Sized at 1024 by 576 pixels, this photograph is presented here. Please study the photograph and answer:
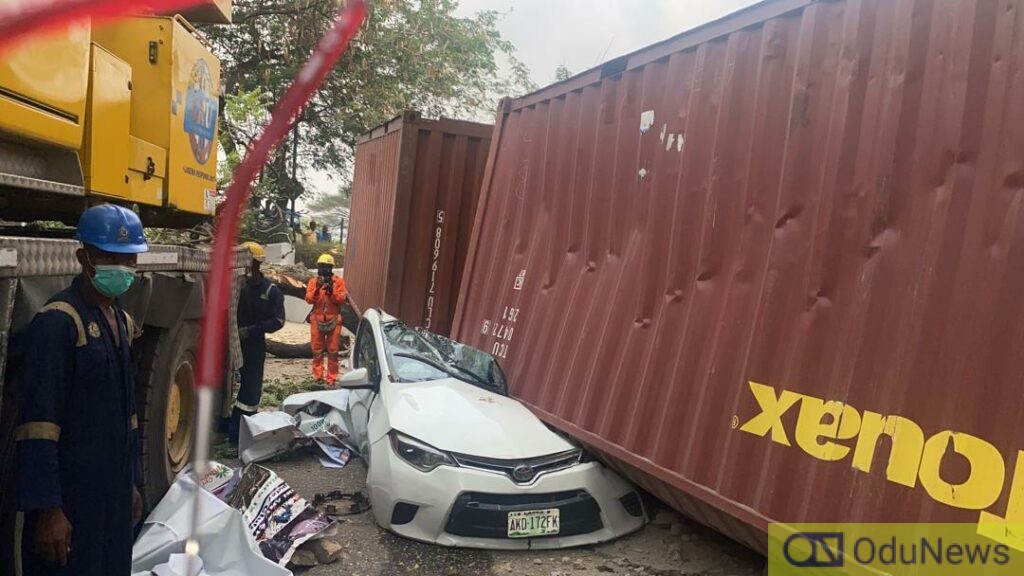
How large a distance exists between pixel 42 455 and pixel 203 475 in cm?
192

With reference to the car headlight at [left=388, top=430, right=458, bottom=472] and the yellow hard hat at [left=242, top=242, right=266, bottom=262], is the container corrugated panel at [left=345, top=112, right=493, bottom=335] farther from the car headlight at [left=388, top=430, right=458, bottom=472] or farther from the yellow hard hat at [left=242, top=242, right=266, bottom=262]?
the car headlight at [left=388, top=430, right=458, bottom=472]

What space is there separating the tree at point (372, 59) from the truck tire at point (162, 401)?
9.02 meters

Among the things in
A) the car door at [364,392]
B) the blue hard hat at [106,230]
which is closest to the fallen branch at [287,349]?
the car door at [364,392]

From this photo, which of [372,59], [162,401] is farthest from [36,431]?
[372,59]

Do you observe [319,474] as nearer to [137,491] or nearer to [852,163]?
[137,491]

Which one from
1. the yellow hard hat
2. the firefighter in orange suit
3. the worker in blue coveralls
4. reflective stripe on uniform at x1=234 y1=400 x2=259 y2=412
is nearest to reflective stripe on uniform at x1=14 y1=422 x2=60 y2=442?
the worker in blue coveralls

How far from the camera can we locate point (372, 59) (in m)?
14.4

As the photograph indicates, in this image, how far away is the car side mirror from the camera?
4586mm

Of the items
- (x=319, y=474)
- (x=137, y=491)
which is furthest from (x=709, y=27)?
(x=319, y=474)

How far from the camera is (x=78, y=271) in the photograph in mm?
2639

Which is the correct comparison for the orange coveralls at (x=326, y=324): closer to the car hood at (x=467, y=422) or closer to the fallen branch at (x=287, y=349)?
the fallen branch at (x=287, y=349)

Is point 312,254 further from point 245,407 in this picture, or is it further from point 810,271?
point 810,271

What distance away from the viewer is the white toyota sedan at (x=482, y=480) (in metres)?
3.71

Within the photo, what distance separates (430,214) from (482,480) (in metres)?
4.44
